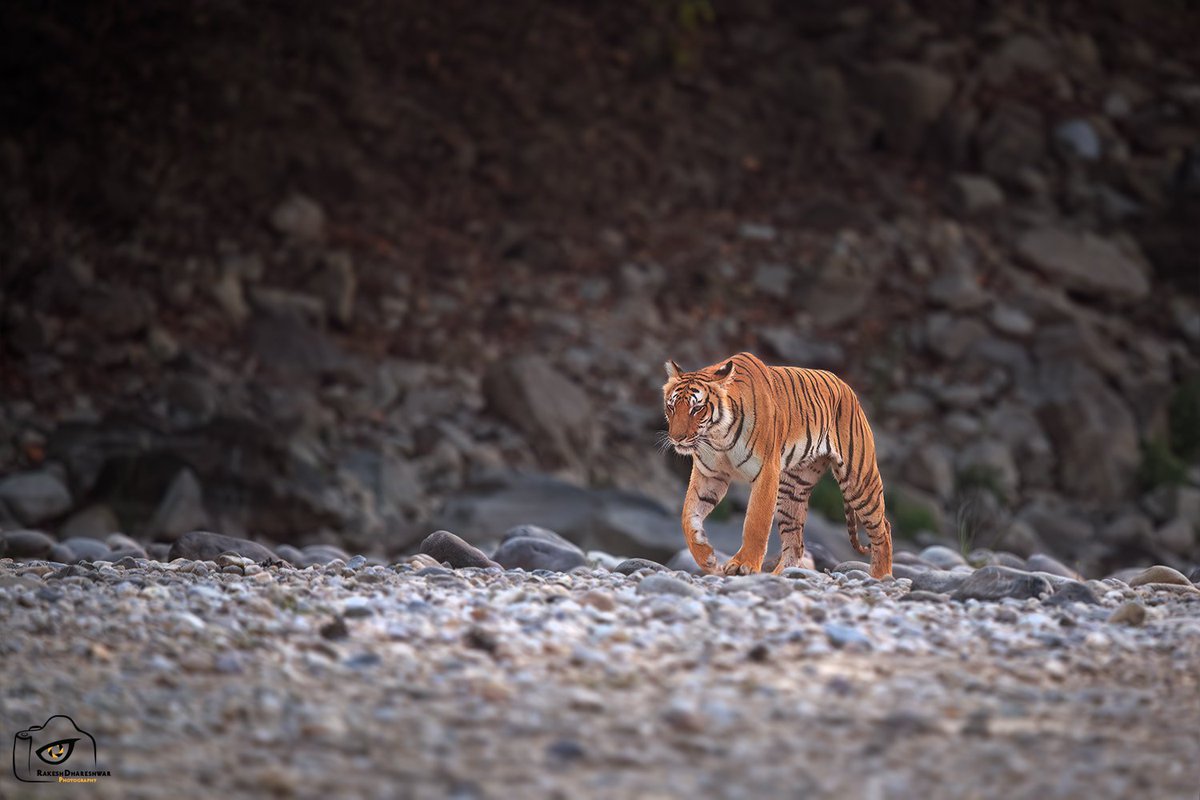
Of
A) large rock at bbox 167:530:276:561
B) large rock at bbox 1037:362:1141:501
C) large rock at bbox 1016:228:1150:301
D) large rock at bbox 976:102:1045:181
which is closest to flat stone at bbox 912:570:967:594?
large rock at bbox 167:530:276:561

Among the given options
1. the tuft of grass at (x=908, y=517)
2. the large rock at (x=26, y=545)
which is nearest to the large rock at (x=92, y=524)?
the large rock at (x=26, y=545)

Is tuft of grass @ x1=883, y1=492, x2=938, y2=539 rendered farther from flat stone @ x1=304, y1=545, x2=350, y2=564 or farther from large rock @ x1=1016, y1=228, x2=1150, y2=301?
flat stone @ x1=304, y1=545, x2=350, y2=564

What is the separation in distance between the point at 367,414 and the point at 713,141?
5485 mm

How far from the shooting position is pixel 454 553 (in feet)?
20.1

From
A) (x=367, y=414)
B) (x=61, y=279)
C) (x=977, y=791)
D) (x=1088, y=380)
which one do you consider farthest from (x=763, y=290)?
(x=977, y=791)

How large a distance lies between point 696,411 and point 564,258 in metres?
8.79

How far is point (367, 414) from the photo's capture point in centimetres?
1201

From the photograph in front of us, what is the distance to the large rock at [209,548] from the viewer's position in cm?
634

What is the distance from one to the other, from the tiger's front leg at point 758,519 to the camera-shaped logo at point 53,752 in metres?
2.77

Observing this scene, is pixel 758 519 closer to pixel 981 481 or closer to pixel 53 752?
pixel 53 752

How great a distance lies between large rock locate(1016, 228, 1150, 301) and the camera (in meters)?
14.2

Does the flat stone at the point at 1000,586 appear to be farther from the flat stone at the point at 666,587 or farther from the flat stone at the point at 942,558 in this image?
the flat stone at the point at 942,558

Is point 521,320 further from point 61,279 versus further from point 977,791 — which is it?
point 977,791

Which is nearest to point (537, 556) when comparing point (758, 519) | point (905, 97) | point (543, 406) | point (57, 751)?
point (758, 519)
